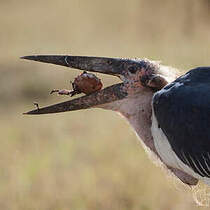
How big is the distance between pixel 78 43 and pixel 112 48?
36.8 inches

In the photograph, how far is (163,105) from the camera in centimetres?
367

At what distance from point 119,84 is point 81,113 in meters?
5.09

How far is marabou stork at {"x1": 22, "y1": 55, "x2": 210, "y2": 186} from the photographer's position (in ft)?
11.8

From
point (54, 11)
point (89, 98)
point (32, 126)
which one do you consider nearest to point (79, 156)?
point (32, 126)

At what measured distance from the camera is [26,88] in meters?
10.6

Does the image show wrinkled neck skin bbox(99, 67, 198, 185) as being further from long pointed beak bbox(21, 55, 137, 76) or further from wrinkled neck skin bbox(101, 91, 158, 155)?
long pointed beak bbox(21, 55, 137, 76)

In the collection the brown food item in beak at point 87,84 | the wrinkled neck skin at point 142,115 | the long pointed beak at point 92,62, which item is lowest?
the wrinkled neck skin at point 142,115

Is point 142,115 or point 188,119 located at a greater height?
point 188,119

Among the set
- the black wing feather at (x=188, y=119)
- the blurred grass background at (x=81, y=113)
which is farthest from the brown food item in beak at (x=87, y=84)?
the blurred grass background at (x=81, y=113)

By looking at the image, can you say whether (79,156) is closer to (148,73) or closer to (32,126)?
(32,126)

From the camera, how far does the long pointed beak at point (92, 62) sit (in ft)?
13.4

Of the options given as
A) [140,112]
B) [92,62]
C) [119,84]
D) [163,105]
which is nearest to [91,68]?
[92,62]

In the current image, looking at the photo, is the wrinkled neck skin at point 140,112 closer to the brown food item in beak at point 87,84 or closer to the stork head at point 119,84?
the stork head at point 119,84

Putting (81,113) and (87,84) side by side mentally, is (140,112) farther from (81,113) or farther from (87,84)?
(81,113)
